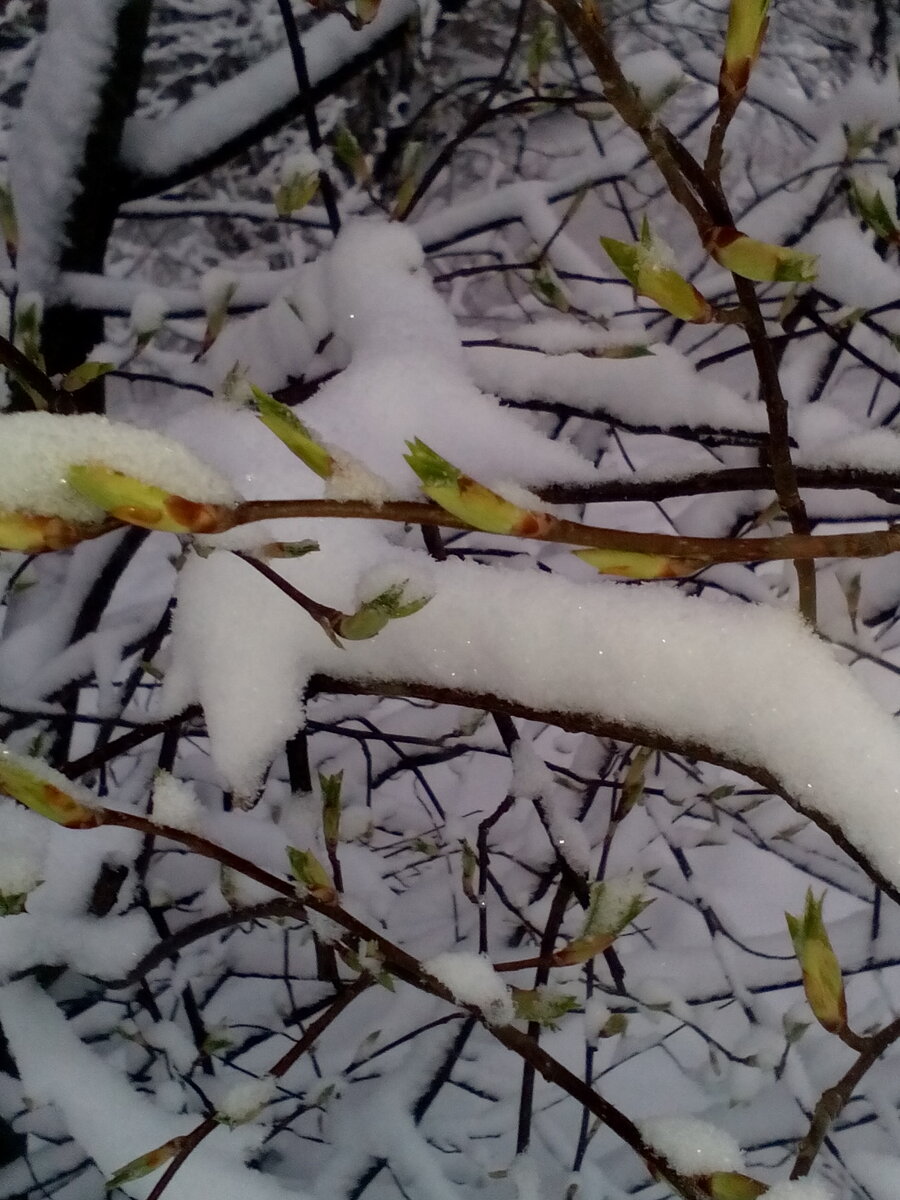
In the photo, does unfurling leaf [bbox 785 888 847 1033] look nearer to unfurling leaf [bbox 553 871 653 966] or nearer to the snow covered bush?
the snow covered bush

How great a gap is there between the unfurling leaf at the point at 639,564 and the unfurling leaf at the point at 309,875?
0.91 feet

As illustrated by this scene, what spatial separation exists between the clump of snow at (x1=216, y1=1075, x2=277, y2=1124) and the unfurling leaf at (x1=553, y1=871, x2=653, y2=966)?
0.92 feet

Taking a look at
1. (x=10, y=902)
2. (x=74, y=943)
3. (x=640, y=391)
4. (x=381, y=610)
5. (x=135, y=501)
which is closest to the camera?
(x=135, y=501)

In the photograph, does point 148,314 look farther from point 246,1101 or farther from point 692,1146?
point 692,1146

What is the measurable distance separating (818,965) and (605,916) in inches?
6.7

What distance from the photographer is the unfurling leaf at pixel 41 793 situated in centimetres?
37

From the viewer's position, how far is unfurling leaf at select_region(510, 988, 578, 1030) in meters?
0.55

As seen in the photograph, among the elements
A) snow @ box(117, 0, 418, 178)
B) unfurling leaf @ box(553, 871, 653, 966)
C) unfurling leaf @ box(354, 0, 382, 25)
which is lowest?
unfurling leaf @ box(553, 871, 653, 966)

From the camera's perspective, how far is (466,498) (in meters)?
0.27

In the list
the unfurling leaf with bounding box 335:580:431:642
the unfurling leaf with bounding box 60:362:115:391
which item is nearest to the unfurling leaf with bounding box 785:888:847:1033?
the unfurling leaf with bounding box 335:580:431:642

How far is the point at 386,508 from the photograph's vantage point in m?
0.29

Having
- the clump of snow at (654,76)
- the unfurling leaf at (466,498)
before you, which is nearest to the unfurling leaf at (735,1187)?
the unfurling leaf at (466,498)

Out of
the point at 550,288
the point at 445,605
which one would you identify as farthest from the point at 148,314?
the point at 445,605

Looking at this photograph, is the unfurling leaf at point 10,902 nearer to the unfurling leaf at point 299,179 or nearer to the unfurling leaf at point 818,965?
the unfurling leaf at point 818,965
